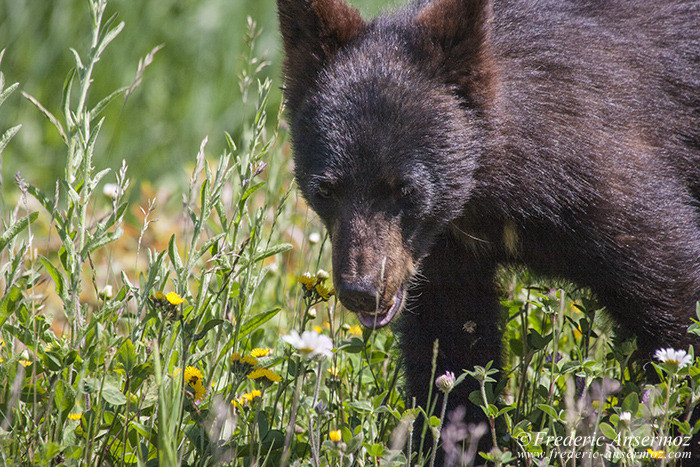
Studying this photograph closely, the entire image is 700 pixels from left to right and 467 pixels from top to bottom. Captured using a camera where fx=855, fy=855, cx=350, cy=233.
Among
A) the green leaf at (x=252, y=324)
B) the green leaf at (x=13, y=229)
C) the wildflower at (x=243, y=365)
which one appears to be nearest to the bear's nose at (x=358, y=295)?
the green leaf at (x=252, y=324)

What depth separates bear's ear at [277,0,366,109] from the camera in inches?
117

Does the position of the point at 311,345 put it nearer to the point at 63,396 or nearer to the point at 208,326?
the point at 208,326

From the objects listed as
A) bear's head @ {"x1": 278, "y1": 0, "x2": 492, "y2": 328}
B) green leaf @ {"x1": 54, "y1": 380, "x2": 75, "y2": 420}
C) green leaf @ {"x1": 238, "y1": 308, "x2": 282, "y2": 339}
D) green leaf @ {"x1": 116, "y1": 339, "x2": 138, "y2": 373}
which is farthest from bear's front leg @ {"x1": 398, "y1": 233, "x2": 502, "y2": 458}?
green leaf @ {"x1": 54, "y1": 380, "x2": 75, "y2": 420}

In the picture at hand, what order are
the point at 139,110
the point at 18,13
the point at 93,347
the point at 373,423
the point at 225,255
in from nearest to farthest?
1. the point at 93,347
2. the point at 225,255
3. the point at 373,423
4. the point at 18,13
5. the point at 139,110

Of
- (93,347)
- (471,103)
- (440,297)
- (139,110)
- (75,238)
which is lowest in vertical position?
(139,110)

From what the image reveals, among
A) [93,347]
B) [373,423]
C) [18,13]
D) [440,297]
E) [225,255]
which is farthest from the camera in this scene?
[18,13]

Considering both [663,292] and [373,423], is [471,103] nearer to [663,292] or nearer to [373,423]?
[663,292]

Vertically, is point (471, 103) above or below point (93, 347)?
above

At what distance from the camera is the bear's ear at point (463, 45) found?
9.23ft

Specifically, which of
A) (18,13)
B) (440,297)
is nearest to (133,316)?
(440,297)

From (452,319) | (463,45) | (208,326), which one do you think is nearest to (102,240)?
(208,326)

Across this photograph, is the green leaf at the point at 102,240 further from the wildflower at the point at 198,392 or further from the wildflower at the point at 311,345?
the wildflower at the point at 311,345

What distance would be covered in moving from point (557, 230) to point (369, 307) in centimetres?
76

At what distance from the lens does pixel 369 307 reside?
8.66 feet
